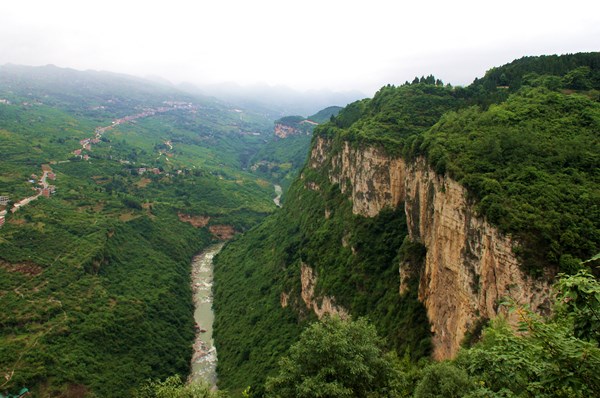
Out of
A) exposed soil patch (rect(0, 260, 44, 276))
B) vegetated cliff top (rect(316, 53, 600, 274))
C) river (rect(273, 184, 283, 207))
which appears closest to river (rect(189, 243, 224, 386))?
exposed soil patch (rect(0, 260, 44, 276))

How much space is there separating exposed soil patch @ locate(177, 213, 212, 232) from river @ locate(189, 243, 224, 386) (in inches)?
301

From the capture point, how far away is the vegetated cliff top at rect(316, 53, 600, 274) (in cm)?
2172

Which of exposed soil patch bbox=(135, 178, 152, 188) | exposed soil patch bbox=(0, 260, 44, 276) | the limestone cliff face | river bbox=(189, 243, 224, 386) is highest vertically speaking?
the limestone cliff face

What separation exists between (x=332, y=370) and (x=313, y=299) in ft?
113

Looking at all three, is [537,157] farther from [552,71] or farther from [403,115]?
[403,115]

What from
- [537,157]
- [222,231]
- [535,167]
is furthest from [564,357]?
[222,231]

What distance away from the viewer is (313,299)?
53.8 meters

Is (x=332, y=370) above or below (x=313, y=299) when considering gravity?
above

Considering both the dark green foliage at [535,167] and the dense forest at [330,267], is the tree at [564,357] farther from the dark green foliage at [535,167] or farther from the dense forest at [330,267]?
the dark green foliage at [535,167]

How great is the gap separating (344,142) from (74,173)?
85.2 metres

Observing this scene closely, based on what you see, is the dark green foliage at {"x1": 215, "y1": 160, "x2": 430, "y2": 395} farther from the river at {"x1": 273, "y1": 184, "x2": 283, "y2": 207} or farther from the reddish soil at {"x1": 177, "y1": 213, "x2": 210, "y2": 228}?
the river at {"x1": 273, "y1": 184, "x2": 283, "y2": 207}

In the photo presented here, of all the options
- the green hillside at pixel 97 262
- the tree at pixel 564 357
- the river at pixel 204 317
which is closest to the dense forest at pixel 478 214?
the tree at pixel 564 357

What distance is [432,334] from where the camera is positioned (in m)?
32.8

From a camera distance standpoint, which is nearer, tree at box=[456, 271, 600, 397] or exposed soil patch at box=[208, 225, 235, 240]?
tree at box=[456, 271, 600, 397]
